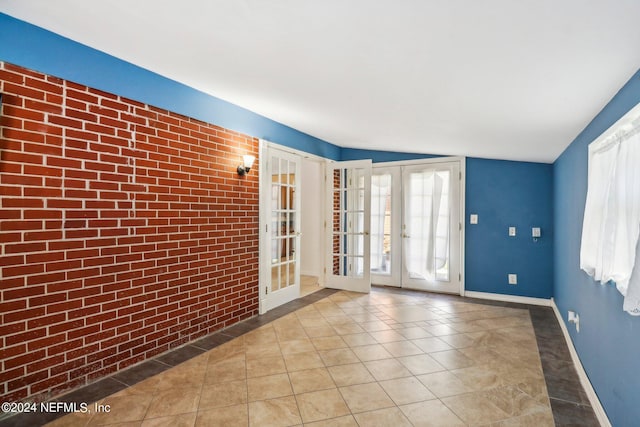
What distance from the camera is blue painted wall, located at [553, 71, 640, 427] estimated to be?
5.36ft

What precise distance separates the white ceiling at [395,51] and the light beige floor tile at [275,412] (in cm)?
221

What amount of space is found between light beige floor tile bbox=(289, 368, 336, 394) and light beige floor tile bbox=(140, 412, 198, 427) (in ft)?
2.22

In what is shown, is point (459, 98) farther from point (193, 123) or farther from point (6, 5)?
point (6, 5)

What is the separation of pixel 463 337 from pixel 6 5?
4.21 metres

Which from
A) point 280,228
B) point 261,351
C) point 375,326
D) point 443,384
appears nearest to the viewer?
point 443,384

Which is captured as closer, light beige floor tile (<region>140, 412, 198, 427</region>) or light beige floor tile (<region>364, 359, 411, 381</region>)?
light beige floor tile (<region>140, 412, 198, 427</region>)

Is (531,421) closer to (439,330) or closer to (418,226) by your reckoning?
(439,330)

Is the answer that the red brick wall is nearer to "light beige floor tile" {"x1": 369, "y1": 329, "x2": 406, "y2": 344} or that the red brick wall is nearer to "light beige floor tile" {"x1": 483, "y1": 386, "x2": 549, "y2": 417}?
"light beige floor tile" {"x1": 369, "y1": 329, "x2": 406, "y2": 344}

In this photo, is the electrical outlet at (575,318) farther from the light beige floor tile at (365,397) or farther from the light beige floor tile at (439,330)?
the light beige floor tile at (365,397)

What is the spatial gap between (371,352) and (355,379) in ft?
1.69

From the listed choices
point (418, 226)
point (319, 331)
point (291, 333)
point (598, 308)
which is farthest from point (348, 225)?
point (598, 308)

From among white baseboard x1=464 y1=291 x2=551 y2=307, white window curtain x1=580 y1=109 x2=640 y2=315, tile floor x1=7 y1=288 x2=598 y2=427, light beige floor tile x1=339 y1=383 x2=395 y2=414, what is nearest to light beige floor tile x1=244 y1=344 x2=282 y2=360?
tile floor x1=7 y1=288 x2=598 y2=427

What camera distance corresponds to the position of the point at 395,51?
73.7 inches

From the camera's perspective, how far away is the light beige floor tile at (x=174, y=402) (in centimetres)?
207
